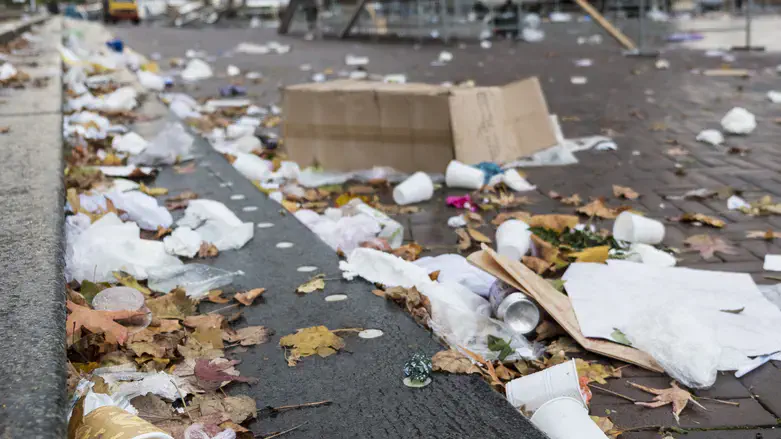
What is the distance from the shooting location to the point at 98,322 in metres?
2.03

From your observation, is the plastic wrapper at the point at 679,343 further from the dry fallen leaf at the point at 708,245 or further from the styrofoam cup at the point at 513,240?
the dry fallen leaf at the point at 708,245

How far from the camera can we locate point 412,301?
2.38 m

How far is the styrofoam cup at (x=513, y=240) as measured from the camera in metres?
3.08

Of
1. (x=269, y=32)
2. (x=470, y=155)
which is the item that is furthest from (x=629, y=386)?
(x=269, y=32)

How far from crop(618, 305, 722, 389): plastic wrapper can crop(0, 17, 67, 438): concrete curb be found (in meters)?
1.63

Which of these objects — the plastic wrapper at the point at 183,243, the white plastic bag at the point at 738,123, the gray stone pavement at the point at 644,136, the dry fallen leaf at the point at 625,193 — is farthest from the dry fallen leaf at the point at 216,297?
the white plastic bag at the point at 738,123

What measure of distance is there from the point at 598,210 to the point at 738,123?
2282 millimetres

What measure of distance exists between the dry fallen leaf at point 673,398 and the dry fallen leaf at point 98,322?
1403mm

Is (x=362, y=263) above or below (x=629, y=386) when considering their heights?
above

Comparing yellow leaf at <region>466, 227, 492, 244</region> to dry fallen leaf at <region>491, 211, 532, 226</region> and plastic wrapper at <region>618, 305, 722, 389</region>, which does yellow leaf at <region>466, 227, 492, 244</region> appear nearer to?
dry fallen leaf at <region>491, 211, 532, 226</region>

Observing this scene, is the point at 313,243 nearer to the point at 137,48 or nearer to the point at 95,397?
the point at 95,397

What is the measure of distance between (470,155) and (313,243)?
186 centimetres

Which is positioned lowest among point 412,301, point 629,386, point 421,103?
point 629,386

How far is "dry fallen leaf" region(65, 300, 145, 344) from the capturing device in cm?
198
